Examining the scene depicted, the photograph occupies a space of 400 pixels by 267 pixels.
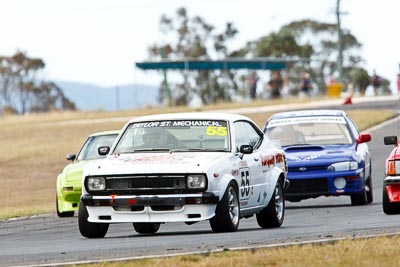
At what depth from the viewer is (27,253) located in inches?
503

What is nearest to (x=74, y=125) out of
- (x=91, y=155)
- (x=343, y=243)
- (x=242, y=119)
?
(x=91, y=155)

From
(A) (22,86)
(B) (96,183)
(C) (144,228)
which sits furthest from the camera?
(A) (22,86)

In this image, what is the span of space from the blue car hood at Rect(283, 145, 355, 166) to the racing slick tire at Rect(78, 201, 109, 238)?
6.54 meters

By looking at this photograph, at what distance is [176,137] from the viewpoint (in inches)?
589

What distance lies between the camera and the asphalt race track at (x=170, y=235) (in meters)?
12.1

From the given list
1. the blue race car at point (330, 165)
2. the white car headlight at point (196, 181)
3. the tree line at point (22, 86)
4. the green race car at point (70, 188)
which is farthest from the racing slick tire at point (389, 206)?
the tree line at point (22, 86)

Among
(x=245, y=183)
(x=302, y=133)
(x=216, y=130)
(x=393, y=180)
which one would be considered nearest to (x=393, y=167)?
(x=393, y=180)

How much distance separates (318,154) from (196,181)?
23.6 ft

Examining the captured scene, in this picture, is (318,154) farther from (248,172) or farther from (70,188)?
(248,172)

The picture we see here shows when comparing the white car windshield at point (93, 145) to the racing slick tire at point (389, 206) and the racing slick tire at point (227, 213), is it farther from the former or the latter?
the racing slick tire at point (227, 213)

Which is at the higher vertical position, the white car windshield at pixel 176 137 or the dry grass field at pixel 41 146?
the white car windshield at pixel 176 137

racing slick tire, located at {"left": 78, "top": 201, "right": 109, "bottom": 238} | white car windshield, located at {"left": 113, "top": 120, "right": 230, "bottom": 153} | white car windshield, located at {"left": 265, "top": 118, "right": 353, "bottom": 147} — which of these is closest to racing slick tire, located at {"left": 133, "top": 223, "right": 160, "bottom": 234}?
racing slick tire, located at {"left": 78, "top": 201, "right": 109, "bottom": 238}

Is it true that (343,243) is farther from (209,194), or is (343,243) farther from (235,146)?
(235,146)

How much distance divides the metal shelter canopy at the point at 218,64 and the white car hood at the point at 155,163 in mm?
63684
